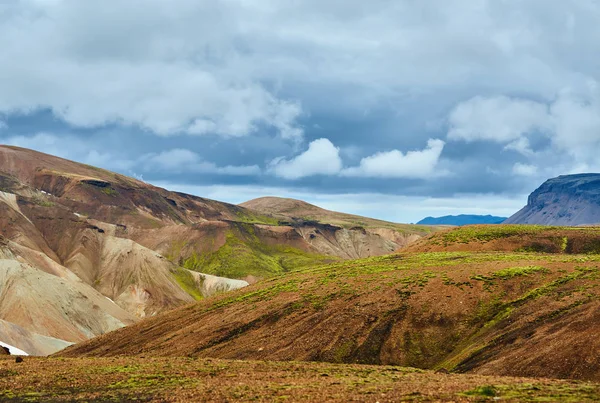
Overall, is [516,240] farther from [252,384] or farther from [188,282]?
[188,282]

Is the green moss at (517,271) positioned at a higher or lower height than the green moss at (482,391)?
higher

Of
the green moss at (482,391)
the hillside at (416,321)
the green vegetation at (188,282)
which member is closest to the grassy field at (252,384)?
the green moss at (482,391)

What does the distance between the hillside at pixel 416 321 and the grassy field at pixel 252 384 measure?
7031 millimetres

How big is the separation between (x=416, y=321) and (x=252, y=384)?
2251 centimetres

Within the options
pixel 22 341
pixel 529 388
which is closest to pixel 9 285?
pixel 22 341

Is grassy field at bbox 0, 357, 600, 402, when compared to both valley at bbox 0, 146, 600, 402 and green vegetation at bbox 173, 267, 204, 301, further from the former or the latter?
green vegetation at bbox 173, 267, 204, 301

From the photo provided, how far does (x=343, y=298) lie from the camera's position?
186 ft

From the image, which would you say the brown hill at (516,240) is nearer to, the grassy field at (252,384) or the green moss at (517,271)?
the green moss at (517,271)

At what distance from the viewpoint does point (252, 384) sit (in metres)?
30.8

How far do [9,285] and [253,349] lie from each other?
95331 millimetres

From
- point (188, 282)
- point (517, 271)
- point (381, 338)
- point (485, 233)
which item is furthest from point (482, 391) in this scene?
point (188, 282)

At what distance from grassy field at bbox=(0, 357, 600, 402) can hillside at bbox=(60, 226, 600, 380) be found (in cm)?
703

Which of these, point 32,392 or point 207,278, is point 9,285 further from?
point 32,392

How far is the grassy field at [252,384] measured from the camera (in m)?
25.2
